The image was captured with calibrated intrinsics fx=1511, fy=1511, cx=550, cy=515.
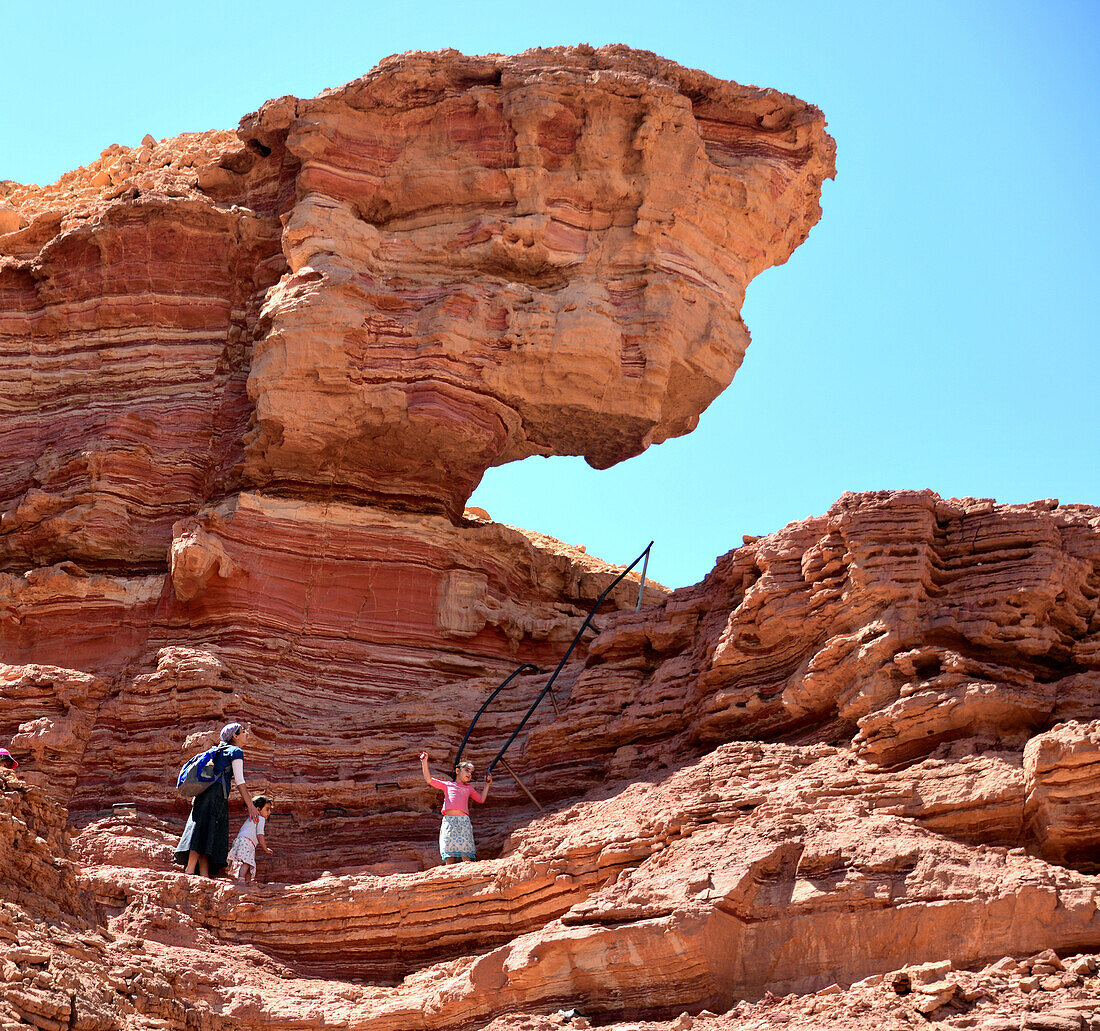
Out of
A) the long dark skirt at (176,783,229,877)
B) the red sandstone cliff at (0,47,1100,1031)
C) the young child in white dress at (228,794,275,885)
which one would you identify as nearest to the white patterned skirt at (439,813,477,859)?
the red sandstone cliff at (0,47,1100,1031)

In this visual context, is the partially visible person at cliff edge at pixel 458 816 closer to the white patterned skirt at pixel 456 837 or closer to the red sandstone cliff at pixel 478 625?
the white patterned skirt at pixel 456 837

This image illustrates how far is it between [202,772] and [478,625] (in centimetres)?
625

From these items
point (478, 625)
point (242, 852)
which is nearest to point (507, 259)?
point (478, 625)

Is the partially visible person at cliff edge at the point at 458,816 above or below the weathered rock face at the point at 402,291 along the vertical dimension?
below

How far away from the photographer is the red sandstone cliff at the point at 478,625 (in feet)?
41.0

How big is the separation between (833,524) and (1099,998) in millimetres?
6307

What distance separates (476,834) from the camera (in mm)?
16938

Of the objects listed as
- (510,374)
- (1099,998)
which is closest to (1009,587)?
(1099,998)

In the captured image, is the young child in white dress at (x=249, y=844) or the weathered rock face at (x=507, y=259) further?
the weathered rock face at (x=507, y=259)

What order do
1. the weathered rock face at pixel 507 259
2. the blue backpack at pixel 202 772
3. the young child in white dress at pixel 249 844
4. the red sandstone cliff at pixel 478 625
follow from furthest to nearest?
the weathered rock face at pixel 507 259 < the young child in white dress at pixel 249 844 < the blue backpack at pixel 202 772 < the red sandstone cliff at pixel 478 625

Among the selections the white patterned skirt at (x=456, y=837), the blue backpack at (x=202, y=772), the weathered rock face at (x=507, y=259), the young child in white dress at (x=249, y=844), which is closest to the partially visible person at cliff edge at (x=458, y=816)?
the white patterned skirt at (x=456, y=837)

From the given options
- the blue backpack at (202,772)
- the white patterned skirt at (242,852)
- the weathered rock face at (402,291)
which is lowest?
the white patterned skirt at (242,852)

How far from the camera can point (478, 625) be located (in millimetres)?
21375

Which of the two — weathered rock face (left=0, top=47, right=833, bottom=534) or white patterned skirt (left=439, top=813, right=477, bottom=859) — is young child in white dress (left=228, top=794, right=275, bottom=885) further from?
weathered rock face (left=0, top=47, right=833, bottom=534)
